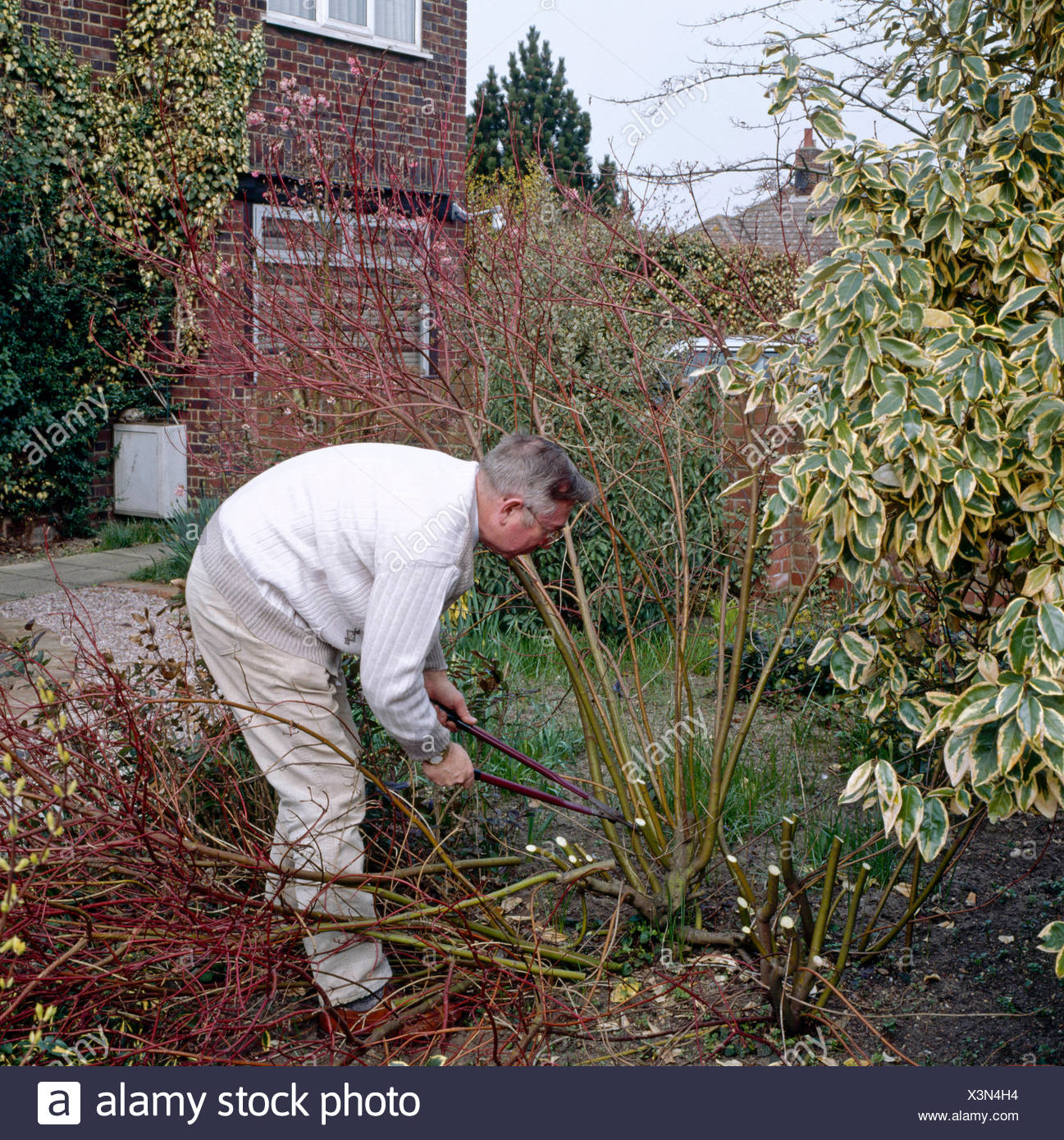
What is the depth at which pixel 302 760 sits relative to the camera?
321 cm

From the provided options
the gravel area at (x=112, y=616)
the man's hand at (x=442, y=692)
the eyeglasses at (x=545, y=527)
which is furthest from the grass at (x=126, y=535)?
the eyeglasses at (x=545, y=527)

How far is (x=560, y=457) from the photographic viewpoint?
3008mm

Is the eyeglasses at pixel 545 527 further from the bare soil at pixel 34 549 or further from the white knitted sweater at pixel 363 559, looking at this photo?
the bare soil at pixel 34 549

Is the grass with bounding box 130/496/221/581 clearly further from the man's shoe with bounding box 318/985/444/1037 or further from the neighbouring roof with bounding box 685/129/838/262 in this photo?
the man's shoe with bounding box 318/985/444/1037

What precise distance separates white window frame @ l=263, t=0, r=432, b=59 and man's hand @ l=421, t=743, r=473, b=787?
9.22 meters

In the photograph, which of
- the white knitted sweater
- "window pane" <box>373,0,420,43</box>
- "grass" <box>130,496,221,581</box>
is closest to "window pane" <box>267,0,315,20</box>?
"window pane" <box>373,0,420,43</box>

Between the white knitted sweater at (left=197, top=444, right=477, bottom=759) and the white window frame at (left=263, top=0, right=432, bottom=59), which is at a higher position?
the white window frame at (left=263, top=0, right=432, bottom=59)

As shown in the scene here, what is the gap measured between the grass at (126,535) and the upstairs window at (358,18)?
4.90 meters

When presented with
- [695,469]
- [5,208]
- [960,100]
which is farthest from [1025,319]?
[5,208]

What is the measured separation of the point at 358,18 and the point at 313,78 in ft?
3.34

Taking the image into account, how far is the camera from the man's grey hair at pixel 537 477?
2990 mm

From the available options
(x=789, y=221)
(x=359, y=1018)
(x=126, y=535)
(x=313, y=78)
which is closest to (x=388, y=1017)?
(x=359, y=1018)

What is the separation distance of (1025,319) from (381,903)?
8.19ft

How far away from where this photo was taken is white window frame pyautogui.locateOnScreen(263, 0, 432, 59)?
10797mm
